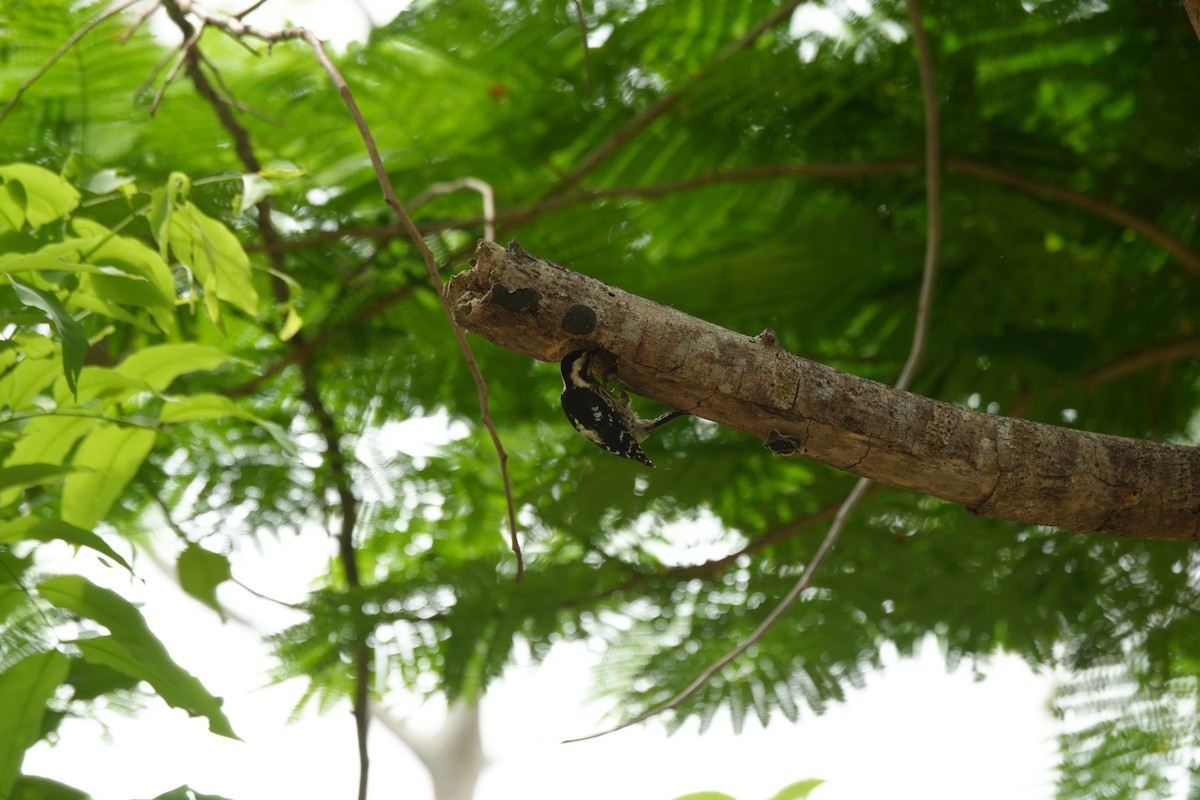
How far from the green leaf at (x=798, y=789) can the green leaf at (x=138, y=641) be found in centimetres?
40

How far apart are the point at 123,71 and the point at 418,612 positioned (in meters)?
0.72

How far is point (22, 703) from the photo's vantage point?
26.0 inches

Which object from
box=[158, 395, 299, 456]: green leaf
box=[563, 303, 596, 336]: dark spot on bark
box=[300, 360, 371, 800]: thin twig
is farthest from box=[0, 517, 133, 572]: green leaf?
box=[300, 360, 371, 800]: thin twig

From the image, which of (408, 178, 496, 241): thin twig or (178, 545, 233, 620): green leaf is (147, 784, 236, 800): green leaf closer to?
(178, 545, 233, 620): green leaf

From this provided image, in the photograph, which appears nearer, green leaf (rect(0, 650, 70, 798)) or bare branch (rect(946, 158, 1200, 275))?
green leaf (rect(0, 650, 70, 798))

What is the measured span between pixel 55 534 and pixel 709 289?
68cm

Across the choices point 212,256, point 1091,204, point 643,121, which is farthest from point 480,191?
point 1091,204

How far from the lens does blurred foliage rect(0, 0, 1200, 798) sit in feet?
3.79

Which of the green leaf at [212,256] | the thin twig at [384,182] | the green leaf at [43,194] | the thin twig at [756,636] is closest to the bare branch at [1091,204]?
the thin twig at [756,636]

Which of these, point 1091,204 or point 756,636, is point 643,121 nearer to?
point 1091,204

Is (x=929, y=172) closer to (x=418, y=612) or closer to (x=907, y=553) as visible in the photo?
(x=907, y=553)

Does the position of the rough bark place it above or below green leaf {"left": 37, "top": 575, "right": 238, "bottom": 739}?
above

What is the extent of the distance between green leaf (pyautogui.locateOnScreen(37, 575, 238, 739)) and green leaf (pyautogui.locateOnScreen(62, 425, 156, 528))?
147 mm

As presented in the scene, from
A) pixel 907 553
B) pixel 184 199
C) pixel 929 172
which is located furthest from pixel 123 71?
pixel 907 553
